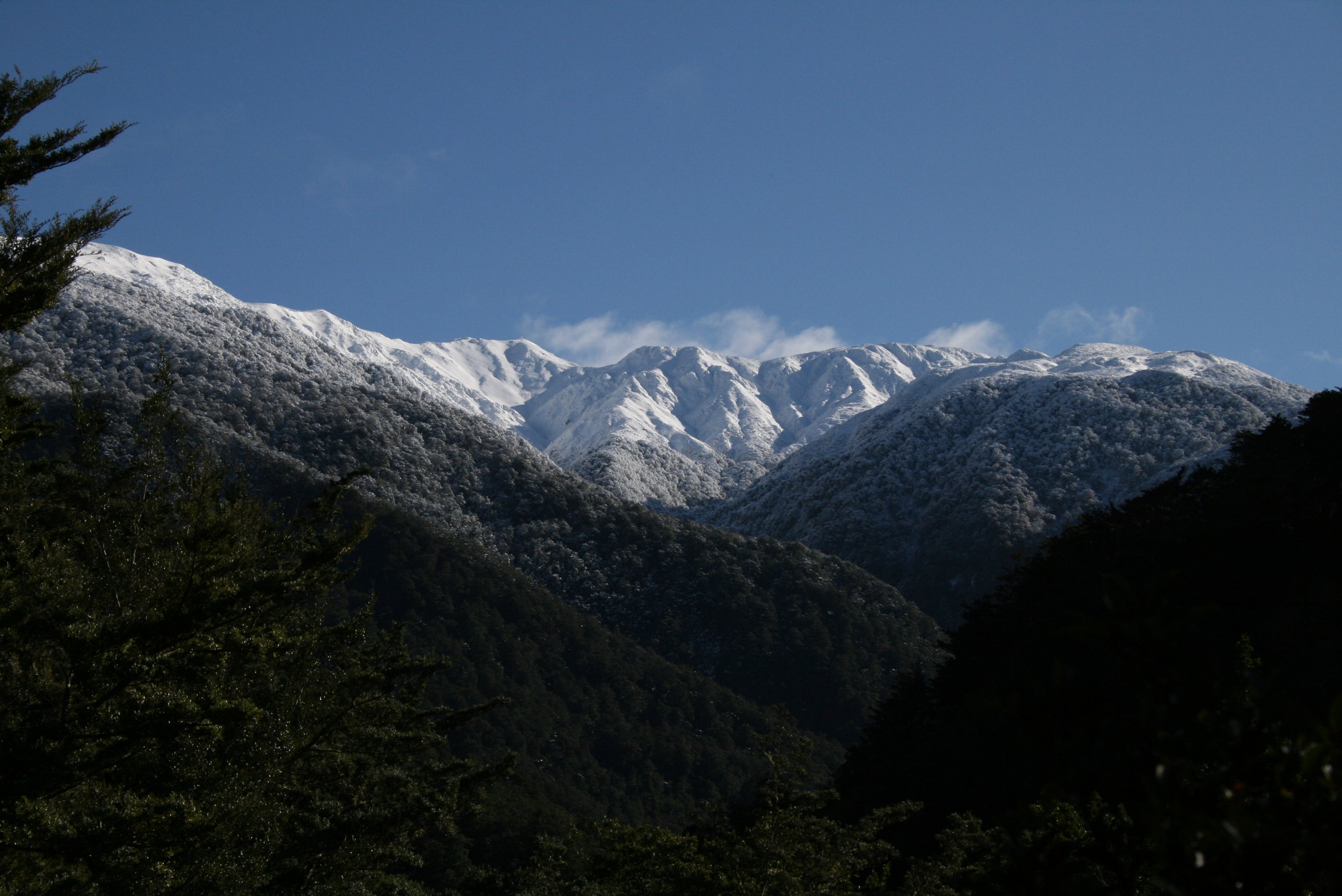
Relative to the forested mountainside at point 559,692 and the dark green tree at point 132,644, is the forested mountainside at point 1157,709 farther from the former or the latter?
the forested mountainside at point 559,692

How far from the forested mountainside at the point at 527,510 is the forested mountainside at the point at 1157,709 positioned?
7413cm

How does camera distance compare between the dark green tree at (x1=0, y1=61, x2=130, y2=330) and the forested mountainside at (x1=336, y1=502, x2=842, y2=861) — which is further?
the forested mountainside at (x1=336, y1=502, x2=842, y2=861)

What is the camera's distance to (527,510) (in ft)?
509

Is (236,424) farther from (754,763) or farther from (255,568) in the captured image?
(255,568)

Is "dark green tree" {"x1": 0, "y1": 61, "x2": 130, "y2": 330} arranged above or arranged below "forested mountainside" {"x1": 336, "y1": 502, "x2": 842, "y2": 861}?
above

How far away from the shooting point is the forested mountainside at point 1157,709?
124 inches

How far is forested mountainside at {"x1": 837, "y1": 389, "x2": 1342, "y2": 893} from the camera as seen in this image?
10.3 ft

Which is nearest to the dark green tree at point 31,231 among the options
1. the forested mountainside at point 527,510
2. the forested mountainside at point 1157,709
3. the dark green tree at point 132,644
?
the dark green tree at point 132,644

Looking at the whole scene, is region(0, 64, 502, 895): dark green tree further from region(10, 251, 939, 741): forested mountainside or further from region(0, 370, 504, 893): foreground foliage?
region(10, 251, 939, 741): forested mountainside

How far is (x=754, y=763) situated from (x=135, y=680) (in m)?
98.3

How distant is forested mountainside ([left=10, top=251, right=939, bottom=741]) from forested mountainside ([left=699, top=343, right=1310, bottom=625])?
3311cm

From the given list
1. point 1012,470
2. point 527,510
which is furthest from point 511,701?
point 1012,470

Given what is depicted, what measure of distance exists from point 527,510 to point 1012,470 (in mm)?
96094

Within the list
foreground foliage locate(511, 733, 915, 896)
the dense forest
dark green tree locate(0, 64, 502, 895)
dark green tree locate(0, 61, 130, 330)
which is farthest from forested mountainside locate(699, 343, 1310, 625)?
dark green tree locate(0, 61, 130, 330)
